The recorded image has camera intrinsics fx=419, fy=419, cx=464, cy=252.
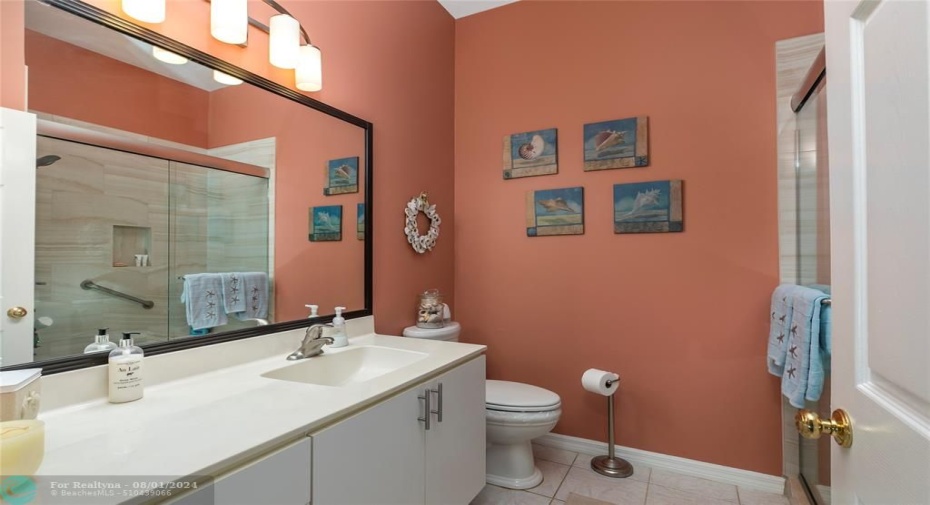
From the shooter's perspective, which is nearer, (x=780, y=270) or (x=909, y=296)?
(x=909, y=296)

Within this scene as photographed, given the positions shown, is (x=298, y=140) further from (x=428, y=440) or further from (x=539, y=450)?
(x=539, y=450)

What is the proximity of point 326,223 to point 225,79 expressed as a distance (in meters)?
0.62

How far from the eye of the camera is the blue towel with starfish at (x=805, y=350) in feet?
4.81

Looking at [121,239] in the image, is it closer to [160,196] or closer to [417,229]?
[160,196]

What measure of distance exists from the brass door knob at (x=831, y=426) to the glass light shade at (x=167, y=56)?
1745 millimetres

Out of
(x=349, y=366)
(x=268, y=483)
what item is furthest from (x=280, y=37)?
(x=268, y=483)

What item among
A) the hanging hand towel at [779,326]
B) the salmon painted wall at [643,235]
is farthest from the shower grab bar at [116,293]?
the hanging hand towel at [779,326]

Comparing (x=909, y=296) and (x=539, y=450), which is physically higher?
(x=909, y=296)

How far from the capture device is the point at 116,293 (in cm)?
110

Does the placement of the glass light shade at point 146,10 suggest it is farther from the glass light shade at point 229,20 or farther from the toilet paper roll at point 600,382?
the toilet paper roll at point 600,382

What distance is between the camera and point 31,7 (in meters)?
0.98

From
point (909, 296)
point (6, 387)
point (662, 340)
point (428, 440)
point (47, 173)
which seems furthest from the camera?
point (662, 340)

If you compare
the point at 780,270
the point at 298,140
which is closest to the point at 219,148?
the point at 298,140

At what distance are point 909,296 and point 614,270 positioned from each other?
1787 millimetres
